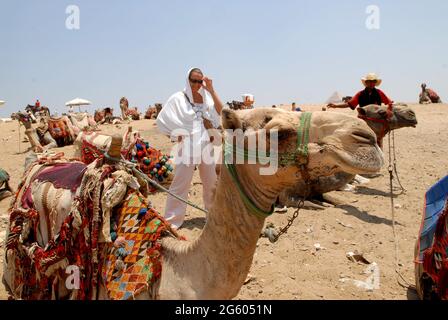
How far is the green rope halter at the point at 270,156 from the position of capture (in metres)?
2.05

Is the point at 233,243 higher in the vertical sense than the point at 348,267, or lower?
higher

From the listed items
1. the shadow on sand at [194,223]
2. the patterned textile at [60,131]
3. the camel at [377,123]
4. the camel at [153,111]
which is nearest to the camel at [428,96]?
the camel at [153,111]

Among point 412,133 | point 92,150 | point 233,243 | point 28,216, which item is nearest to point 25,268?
point 28,216

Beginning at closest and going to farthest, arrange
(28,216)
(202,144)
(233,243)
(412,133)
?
(233,243) → (28,216) → (202,144) → (412,133)

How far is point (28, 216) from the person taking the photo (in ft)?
10.7

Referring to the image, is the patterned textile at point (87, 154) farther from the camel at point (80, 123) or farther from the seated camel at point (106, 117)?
the seated camel at point (106, 117)

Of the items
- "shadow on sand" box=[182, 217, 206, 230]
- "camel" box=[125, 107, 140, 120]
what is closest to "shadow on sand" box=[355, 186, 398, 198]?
"shadow on sand" box=[182, 217, 206, 230]

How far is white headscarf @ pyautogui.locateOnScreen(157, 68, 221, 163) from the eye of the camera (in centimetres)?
545

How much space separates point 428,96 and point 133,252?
1146 inches

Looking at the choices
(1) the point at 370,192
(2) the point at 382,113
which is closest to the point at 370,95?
(2) the point at 382,113

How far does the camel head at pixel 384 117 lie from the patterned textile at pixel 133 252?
5942 mm

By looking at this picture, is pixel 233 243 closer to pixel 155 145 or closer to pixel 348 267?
pixel 348 267

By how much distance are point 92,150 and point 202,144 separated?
79.9 inches

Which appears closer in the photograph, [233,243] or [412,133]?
[233,243]
